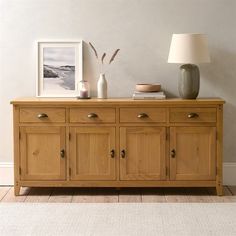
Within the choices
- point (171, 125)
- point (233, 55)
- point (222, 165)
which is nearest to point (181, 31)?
point (233, 55)

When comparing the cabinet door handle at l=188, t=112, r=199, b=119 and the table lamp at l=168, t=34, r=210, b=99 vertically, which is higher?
the table lamp at l=168, t=34, r=210, b=99

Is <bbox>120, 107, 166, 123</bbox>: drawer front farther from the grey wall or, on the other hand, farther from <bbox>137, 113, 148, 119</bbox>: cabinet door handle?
the grey wall

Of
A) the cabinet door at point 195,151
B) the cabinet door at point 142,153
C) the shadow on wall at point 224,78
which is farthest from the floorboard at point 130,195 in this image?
the shadow on wall at point 224,78

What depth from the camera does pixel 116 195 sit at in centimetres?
494

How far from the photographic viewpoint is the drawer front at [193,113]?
486 centimetres

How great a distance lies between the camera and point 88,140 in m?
4.89

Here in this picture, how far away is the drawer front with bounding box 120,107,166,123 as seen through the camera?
4.86 metres

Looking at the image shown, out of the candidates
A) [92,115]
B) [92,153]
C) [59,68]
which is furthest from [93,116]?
[59,68]

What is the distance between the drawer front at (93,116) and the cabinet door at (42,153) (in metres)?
0.14

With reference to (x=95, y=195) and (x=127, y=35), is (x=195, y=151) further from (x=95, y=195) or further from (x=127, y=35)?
(x=127, y=35)

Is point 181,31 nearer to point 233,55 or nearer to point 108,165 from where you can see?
point 233,55

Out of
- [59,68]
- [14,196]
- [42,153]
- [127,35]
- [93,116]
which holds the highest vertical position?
[127,35]

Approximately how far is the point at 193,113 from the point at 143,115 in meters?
0.39

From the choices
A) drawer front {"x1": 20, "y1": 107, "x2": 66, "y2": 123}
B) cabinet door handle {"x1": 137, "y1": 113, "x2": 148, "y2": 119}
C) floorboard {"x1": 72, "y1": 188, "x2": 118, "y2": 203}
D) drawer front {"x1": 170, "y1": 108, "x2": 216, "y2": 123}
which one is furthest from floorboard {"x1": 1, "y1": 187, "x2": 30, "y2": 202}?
drawer front {"x1": 170, "y1": 108, "x2": 216, "y2": 123}
